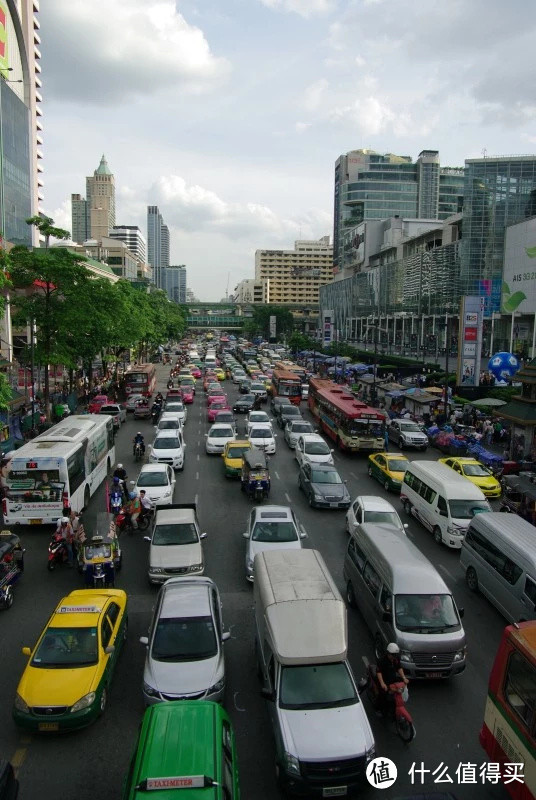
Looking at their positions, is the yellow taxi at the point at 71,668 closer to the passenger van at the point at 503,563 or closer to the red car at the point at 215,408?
the passenger van at the point at 503,563

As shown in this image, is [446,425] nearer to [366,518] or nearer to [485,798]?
[366,518]

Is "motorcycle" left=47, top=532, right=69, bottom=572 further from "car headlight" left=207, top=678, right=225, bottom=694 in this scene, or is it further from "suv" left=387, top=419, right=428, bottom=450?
"suv" left=387, top=419, right=428, bottom=450

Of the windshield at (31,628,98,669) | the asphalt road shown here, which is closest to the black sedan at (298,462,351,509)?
the asphalt road

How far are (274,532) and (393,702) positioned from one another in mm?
6629

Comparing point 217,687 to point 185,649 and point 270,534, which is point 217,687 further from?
point 270,534

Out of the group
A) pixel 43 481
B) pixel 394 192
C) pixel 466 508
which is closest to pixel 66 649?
pixel 43 481

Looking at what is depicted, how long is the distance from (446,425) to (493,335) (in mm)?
43474

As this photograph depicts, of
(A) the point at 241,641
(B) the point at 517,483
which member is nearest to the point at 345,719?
(A) the point at 241,641

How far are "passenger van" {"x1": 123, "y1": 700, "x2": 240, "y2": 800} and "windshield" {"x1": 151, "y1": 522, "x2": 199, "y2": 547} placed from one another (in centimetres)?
809

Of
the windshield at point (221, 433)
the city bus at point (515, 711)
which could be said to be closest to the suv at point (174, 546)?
the city bus at point (515, 711)

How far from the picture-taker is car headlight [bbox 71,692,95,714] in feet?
30.8

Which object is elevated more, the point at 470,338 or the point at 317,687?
the point at 470,338

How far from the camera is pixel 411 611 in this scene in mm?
11336

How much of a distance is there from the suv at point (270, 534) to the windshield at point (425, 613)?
453cm
